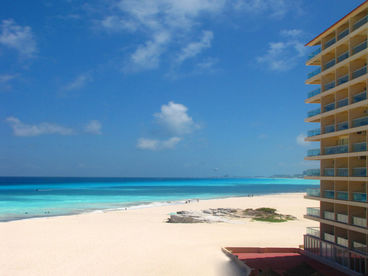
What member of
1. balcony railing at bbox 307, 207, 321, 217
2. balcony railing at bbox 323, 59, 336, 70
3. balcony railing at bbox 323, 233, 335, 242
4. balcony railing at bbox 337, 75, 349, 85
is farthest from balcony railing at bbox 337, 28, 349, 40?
balcony railing at bbox 323, 233, 335, 242

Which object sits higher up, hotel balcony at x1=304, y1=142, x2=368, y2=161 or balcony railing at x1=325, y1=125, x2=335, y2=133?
balcony railing at x1=325, y1=125, x2=335, y2=133

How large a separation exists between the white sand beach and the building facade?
675 cm

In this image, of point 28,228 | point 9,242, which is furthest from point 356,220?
point 28,228

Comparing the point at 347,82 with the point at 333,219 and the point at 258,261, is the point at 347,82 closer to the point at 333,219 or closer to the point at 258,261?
the point at 333,219

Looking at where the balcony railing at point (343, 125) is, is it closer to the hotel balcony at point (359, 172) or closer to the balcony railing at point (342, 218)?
the hotel balcony at point (359, 172)

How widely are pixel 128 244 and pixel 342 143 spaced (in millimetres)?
19574

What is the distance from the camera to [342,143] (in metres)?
24.8

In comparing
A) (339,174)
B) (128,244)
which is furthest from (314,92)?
(128,244)

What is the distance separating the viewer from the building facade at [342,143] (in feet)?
69.8

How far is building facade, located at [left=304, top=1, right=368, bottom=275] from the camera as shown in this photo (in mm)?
21281

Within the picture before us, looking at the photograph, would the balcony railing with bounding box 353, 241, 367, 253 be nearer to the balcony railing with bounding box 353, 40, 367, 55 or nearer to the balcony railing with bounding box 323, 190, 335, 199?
the balcony railing with bounding box 323, 190, 335, 199

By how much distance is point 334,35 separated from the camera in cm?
2556

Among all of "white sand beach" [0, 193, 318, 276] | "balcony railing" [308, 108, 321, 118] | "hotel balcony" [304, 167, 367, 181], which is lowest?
"white sand beach" [0, 193, 318, 276]

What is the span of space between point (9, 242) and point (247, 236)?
2231 cm
